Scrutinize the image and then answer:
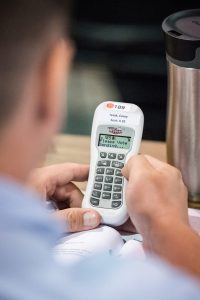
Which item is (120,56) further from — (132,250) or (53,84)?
(53,84)

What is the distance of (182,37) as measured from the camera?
40.0 inches

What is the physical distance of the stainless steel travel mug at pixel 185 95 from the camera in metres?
1.03

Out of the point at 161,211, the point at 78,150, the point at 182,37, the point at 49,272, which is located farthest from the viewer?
the point at 78,150

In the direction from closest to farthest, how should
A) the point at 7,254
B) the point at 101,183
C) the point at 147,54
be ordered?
the point at 7,254
the point at 101,183
the point at 147,54

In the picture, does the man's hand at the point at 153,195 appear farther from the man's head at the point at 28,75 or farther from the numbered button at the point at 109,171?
the man's head at the point at 28,75

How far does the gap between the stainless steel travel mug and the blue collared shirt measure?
53cm

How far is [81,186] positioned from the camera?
1100 mm

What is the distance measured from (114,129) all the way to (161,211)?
0.21 m

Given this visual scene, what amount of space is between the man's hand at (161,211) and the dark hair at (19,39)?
392 millimetres

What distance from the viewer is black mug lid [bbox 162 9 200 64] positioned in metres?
1.01

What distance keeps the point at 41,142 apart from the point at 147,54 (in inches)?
75.8

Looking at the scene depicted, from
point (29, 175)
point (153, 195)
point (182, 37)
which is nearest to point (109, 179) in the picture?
point (153, 195)

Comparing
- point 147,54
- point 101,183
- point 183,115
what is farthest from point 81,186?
point 147,54

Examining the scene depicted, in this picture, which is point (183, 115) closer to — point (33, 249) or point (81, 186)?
point (81, 186)
